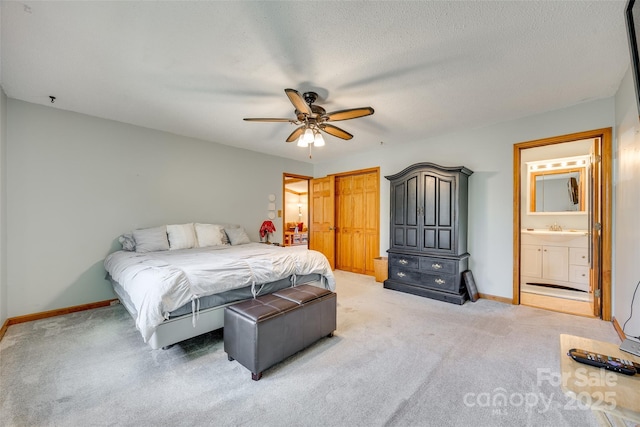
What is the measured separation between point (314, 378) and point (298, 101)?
220 cm

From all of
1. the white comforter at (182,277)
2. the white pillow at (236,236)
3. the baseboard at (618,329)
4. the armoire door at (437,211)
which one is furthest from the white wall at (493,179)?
the white pillow at (236,236)

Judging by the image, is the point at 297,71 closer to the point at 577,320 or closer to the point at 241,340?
the point at 241,340

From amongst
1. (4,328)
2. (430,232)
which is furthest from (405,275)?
(4,328)

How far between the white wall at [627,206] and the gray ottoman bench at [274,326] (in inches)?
99.2

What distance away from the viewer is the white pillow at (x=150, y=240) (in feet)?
11.0

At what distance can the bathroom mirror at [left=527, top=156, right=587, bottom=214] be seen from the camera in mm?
4199

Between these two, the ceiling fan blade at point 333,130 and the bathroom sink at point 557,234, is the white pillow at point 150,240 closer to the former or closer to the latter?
the ceiling fan blade at point 333,130

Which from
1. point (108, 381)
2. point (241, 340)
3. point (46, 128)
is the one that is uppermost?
point (46, 128)

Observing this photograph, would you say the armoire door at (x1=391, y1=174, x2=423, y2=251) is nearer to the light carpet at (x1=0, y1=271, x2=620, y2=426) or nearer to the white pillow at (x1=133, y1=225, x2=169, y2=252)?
the light carpet at (x1=0, y1=271, x2=620, y2=426)

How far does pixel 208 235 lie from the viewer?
3.88 meters

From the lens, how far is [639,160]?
2.04m

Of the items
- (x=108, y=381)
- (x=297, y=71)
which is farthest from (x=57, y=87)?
(x=108, y=381)

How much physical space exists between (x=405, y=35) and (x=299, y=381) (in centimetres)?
257

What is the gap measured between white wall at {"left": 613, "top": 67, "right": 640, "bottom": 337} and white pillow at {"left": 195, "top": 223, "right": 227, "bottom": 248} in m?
4.46
